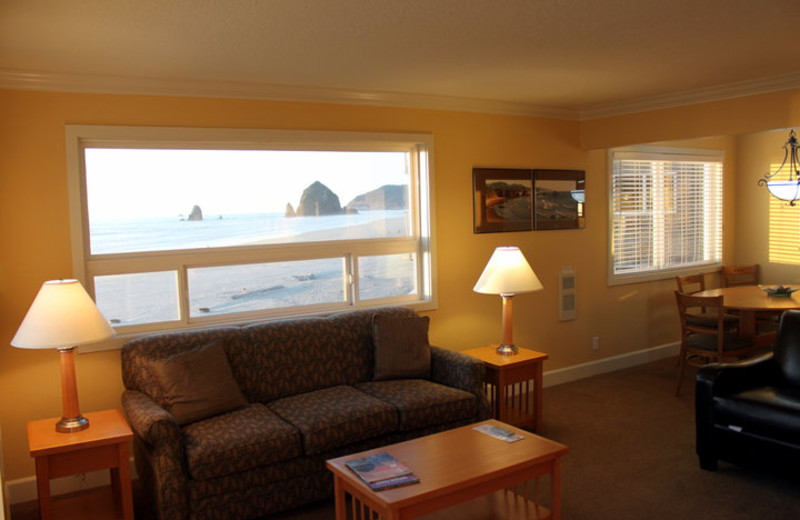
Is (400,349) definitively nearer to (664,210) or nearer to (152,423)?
(152,423)

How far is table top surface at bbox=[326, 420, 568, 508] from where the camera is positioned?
265 centimetres

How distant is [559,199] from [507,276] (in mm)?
1477

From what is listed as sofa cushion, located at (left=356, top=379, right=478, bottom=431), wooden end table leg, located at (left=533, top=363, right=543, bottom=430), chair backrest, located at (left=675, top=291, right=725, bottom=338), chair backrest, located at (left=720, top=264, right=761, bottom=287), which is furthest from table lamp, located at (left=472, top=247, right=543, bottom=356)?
chair backrest, located at (left=720, top=264, right=761, bottom=287)

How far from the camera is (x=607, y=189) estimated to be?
6.04 meters

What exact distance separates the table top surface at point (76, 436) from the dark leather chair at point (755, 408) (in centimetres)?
329

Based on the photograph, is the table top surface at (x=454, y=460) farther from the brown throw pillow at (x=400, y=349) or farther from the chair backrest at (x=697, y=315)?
the chair backrest at (x=697, y=315)

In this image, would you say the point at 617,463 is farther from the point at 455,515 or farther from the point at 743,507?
the point at 455,515

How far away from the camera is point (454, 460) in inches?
116

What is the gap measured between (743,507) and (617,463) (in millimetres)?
774

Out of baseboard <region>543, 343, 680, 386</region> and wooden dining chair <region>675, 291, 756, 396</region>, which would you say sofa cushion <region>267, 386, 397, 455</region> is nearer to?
baseboard <region>543, 343, 680, 386</region>

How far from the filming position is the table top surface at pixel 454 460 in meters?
2.65

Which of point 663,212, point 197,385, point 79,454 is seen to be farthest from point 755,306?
point 79,454

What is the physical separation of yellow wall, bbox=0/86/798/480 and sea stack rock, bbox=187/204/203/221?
0.54 meters

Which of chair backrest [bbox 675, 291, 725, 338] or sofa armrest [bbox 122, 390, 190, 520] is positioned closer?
sofa armrest [bbox 122, 390, 190, 520]
